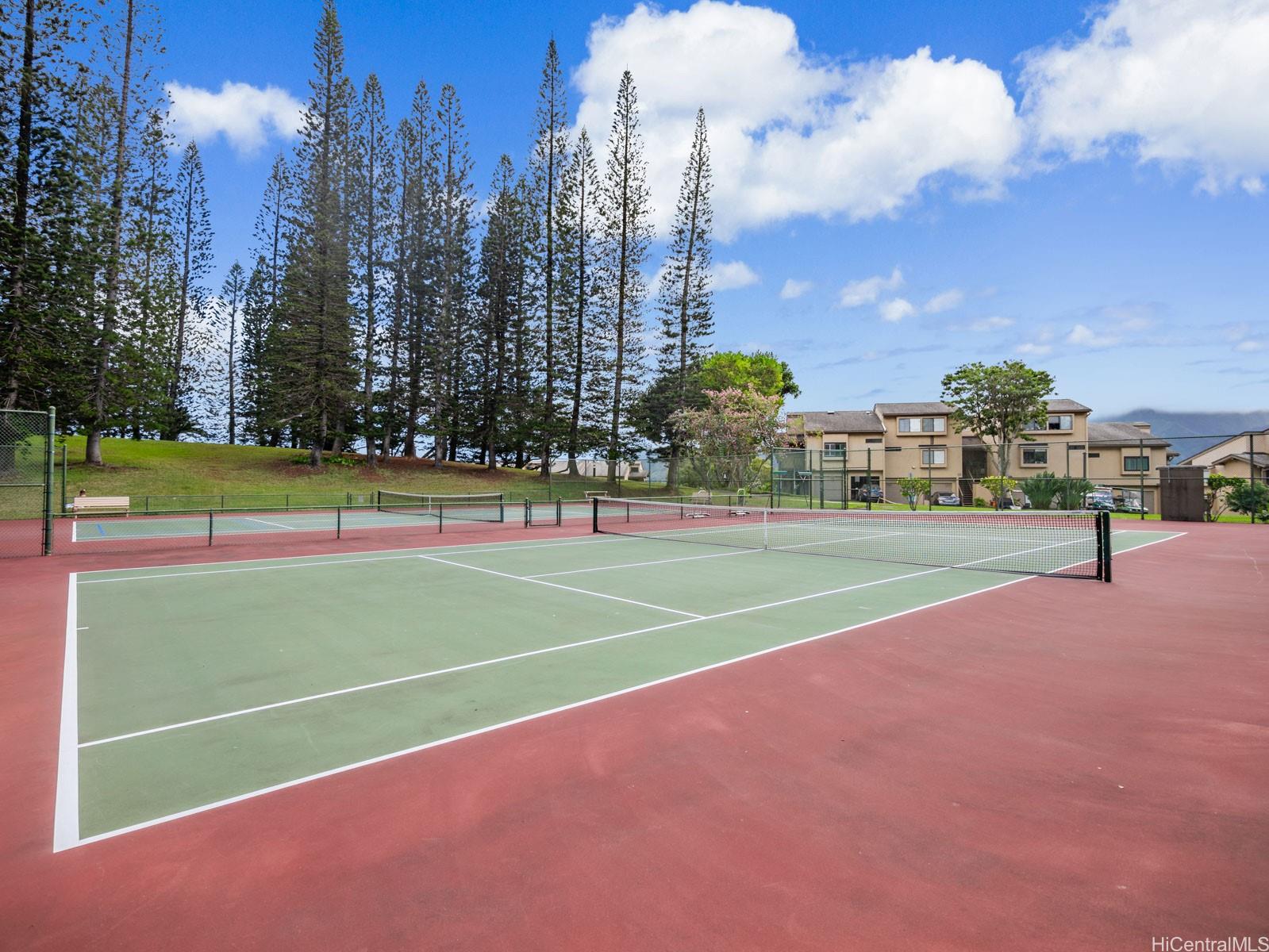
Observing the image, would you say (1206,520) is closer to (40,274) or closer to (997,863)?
(997,863)

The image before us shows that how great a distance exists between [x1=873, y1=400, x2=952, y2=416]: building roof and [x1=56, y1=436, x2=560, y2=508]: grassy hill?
101ft

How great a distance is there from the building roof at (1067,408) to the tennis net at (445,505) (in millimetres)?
42979

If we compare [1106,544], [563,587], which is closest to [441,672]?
[563,587]

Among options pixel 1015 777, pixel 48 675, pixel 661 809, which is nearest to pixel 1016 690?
pixel 1015 777

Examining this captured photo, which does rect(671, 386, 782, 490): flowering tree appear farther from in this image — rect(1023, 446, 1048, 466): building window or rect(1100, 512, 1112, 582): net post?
rect(1023, 446, 1048, 466): building window

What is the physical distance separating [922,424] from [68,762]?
56.1 meters

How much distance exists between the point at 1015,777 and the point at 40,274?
35.4 metres

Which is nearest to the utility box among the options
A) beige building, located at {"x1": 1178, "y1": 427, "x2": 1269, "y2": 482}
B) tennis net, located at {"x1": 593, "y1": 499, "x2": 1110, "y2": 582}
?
tennis net, located at {"x1": 593, "y1": 499, "x2": 1110, "y2": 582}

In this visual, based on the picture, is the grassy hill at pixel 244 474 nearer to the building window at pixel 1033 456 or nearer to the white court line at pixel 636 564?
the white court line at pixel 636 564

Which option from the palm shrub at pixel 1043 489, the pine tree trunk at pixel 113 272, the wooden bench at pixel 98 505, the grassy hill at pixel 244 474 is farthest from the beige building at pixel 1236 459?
the pine tree trunk at pixel 113 272

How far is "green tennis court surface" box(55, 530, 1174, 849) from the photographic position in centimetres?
391

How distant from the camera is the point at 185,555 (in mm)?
13766

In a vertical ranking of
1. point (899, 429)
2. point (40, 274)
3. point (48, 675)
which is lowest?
point (48, 675)

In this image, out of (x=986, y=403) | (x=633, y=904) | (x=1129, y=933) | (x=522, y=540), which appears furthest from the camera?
(x=986, y=403)
